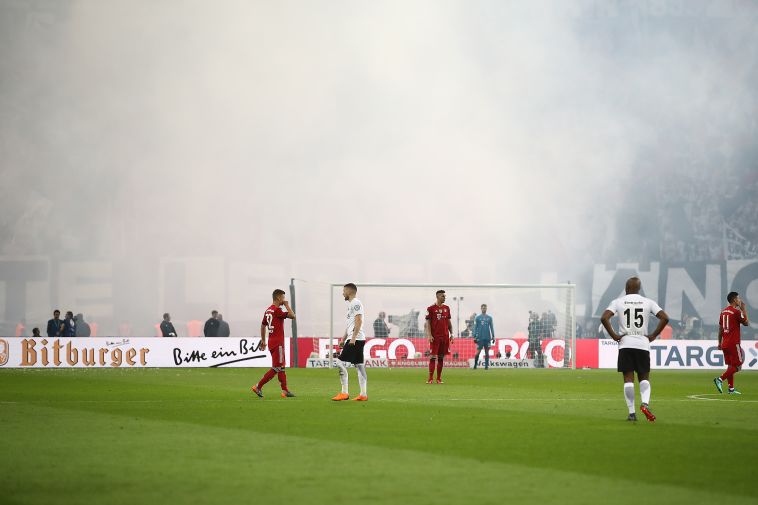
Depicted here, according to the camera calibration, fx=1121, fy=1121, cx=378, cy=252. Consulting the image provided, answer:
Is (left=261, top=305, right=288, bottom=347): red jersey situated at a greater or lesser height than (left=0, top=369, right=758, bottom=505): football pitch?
greater

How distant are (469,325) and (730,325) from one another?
2055 centimetres

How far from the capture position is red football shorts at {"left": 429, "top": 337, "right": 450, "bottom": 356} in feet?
95.0

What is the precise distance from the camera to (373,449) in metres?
11.6

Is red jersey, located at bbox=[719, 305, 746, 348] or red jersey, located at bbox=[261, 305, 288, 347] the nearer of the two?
red jersey, located at bbox=[261, 305, 288, 347]

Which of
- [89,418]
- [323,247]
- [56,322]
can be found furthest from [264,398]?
[323,247]

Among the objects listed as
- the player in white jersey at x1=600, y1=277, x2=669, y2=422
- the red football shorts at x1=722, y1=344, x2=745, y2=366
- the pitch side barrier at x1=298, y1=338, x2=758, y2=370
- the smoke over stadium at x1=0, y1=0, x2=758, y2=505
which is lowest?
the pitch side barrier at x1=298, y1=338, x2=758, y2=370

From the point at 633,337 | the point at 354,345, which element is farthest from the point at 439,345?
the point at 633,337

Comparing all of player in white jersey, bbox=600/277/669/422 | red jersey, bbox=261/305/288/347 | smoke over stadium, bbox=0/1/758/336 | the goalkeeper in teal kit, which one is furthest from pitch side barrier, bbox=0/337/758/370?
player in white jersey, bbox=600/277/669/422

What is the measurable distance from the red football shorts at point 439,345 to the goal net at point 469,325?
948 centimetres

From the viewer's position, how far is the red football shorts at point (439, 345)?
95.0 ft

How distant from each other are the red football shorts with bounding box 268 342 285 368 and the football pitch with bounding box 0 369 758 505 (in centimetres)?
80

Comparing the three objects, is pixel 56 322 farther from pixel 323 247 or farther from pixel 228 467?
pixel 228 467

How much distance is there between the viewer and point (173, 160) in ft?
194

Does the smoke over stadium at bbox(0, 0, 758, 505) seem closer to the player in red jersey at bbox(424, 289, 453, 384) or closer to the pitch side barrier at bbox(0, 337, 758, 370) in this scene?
the pitch side barrier at bbox(0, 337, 758, 370)
